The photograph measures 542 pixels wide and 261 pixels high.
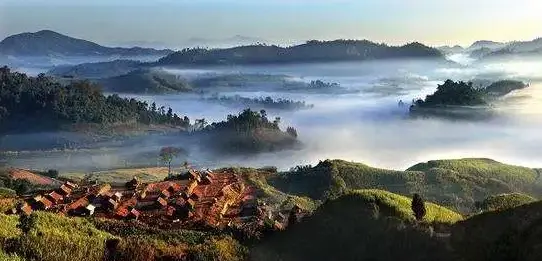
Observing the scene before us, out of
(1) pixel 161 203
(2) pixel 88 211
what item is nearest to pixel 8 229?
(2) pixel 88 211

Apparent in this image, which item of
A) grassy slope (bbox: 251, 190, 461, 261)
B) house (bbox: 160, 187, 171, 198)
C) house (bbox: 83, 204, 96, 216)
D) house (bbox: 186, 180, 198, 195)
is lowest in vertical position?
house (bbox: 186, 180, 198, 195)

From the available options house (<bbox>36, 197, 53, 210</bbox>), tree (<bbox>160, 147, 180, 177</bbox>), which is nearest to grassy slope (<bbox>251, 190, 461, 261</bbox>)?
house (<bbox>36, 197, 53, 210</bbox>)

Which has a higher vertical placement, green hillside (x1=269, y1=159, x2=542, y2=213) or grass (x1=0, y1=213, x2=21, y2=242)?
grass (x1=0, y1=213, x2=21, y2=242)

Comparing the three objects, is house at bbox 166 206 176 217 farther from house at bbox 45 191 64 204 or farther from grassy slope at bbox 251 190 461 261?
grassy slope at bbox 251 190 461 261

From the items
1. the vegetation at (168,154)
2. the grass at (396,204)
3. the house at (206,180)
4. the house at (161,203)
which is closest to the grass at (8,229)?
the grass at (396,204)

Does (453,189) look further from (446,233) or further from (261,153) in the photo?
(261,153)

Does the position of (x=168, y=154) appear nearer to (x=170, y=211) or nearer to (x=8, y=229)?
(x=170, y=211)

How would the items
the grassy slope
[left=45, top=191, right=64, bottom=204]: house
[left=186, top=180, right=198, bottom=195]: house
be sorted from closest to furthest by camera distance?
the grassy slope
[left=45, top=191, right=64, bottom=204]: house
[left=186, top=180, right=198, bottom=195]: house
